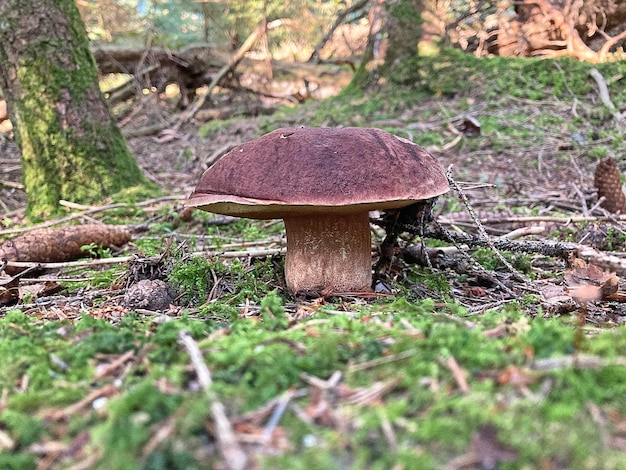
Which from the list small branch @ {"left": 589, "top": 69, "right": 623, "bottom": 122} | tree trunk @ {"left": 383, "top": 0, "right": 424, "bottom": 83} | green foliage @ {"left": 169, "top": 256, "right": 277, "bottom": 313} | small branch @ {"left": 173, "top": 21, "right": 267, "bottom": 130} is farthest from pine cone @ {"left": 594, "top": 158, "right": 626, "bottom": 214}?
small branch @ {"left": 173, "top": 21, "right": 267, "bottom": 130}

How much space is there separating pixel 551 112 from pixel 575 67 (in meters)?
0.90

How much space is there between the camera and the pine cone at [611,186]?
11.4ft

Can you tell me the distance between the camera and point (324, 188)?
5.81ft

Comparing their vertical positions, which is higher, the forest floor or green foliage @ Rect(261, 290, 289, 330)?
the forest floor

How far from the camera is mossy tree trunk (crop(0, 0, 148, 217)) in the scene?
12.6 feet

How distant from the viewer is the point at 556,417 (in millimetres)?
805

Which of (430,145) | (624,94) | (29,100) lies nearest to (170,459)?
(29,100)

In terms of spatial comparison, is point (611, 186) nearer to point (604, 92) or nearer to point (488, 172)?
point (488, 172)

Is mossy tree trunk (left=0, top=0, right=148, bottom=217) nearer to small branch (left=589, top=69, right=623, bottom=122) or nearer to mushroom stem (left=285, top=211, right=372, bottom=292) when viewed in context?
mushroom stem (left=285, top=211, right=372, bottom=292)

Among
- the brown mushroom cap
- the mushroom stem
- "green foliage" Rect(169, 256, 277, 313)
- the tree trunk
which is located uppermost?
the tree trunk

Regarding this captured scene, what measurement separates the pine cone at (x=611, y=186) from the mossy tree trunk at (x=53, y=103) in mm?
3853

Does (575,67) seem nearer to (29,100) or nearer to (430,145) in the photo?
(430,145)

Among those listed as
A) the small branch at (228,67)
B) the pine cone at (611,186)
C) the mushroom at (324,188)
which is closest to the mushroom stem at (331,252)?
the mushroom at (324,188)

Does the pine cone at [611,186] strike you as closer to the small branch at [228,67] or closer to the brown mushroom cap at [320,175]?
the brown mushroom cap at [320,175]
